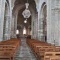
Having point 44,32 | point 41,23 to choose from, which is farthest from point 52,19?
point 44,32

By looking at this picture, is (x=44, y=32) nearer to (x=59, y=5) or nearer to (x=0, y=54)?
(x=59, y=5)

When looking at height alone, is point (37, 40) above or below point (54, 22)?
below

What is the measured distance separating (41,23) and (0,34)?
9712mm

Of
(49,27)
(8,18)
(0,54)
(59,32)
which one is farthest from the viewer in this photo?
(8,18)

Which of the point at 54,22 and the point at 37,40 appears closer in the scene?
the point at 54,22

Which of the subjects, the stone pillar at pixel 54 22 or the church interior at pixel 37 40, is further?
the stone pillar at pixel 54 22

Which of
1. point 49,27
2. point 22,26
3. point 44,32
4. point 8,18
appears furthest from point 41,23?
point 22,26

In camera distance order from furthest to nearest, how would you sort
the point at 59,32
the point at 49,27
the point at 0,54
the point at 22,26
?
the point at 22,26
the point at 49,27
the point at 59,32
the point at 0,54

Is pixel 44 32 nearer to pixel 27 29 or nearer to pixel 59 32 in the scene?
pixel 59 32

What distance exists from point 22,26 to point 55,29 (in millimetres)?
30129

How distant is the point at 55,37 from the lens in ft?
49.2

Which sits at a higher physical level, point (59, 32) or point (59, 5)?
point (59, 5)

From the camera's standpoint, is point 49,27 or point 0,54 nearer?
point 0,54

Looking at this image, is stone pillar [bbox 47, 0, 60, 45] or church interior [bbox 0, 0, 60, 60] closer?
church interior [bbox 0, 0, 60, 60]
